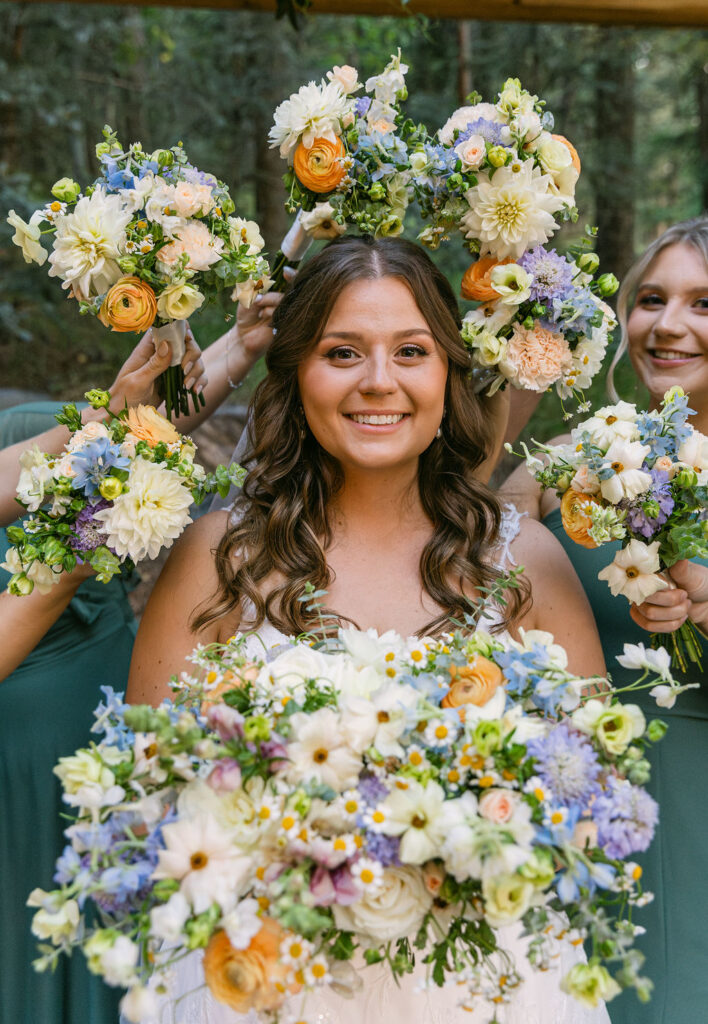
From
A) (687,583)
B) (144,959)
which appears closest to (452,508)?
(687,583)

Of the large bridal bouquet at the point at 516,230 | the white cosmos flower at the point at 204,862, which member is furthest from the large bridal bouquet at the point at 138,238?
the white cosmos flower at the point at 204,862

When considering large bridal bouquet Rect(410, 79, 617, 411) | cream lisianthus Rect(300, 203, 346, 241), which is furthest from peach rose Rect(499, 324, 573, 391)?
cream lisianthus Rect(300, 203, 346, 241)

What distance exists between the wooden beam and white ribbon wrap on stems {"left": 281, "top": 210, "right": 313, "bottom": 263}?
1.17 metres

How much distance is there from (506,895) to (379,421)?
4.01ft

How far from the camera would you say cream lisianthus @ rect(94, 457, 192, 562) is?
2.13m

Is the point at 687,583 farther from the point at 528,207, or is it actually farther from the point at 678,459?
the point at 528,207

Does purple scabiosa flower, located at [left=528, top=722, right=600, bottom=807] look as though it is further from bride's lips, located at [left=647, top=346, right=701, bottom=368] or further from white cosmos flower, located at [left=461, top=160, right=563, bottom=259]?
bride's lips, located at [left=647, top=346, right=701, bottom=368]

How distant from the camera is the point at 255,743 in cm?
155

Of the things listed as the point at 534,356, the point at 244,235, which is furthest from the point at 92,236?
the point at 534,356

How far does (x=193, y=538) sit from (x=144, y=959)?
3.96 ft

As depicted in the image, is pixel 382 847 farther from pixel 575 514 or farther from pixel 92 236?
pixel 92 236

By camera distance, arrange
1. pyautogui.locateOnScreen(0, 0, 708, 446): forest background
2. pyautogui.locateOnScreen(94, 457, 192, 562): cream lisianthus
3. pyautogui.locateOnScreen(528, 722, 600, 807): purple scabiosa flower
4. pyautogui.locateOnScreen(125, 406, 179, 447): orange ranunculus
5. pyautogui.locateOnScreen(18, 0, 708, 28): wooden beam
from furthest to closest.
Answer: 1. pyautogui.locateOnScreen(0, 0, 708, 446): forest background
2. pyautogui.locateOnScreen(18, 0, 708, 28): wooden beam
3. pyautogui.locateOnScreen(125, 406, 179, 447): orange ranunculus
4. pyautogui.locateOnScreen(94, 457, 192, 562): cream lisianthus
5. pyautogui.locateOnScreen(528, 722, 600, 807): purple scabiosa flower

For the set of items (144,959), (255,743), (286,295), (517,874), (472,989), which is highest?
(286,295)

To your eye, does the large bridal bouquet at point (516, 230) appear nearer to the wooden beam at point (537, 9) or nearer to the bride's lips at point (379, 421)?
the bride's lips at point (379, 421)
